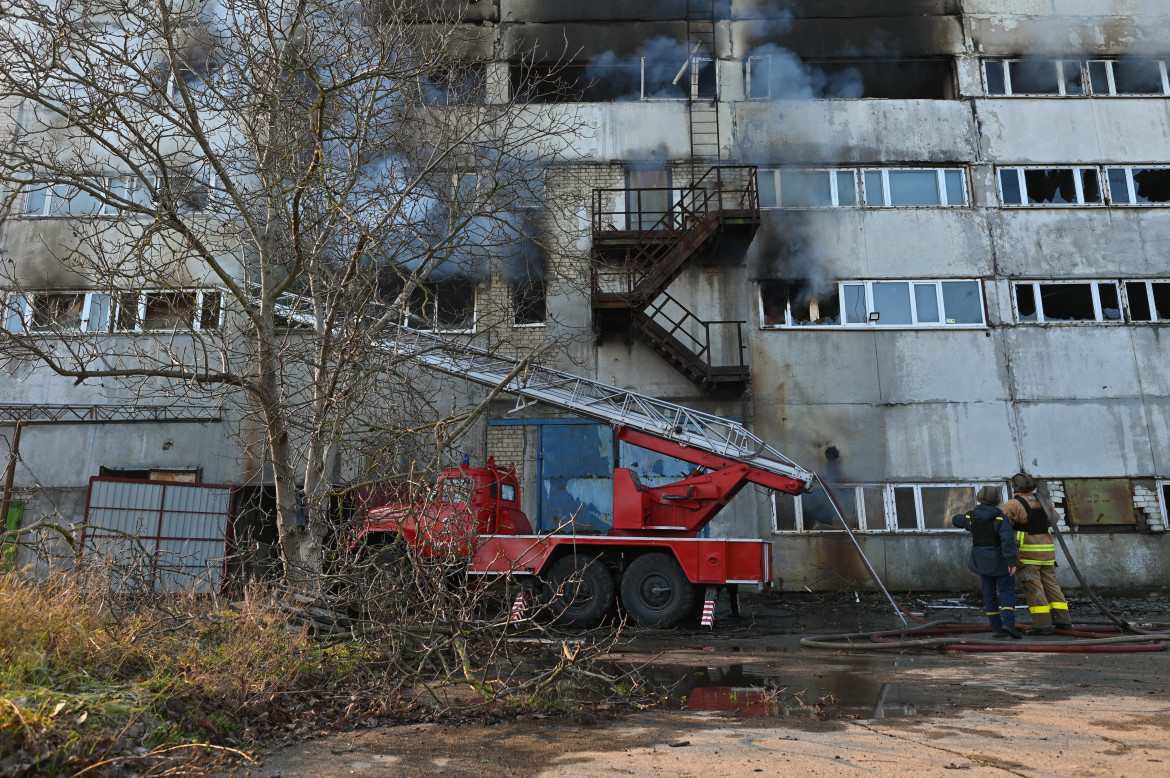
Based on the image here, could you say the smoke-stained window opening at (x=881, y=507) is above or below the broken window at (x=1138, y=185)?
below

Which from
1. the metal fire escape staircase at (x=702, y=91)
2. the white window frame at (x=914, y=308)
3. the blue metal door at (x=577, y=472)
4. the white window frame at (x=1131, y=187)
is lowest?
the blue metal door at (x=577, y=472)

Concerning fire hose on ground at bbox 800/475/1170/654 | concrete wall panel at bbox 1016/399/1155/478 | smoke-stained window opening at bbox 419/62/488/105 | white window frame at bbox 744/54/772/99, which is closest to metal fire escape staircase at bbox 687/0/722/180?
white window frame at bbox 744/54/772/99

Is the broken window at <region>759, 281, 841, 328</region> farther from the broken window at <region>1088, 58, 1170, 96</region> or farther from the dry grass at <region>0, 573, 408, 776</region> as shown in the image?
the dry grass at <region>0, 573, 408, 776</region>

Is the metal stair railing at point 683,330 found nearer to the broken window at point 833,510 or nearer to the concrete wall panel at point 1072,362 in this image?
the broken window at point 833,510

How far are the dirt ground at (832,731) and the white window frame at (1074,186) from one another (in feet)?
41.5

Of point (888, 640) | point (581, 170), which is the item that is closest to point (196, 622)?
point (888, 640)

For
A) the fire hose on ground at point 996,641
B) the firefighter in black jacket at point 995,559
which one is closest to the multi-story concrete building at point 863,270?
the fire hose on ground at point 996,641

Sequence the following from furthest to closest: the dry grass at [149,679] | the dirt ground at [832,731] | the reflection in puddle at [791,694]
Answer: the reflection in puddle at [791,694] < the dirt ground at [832,731] < the dry grass at [149,679]

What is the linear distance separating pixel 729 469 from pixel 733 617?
2.63 metres

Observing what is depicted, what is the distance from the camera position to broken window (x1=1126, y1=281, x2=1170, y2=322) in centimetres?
1731

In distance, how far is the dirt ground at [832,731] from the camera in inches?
153

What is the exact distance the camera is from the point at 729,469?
1223cm

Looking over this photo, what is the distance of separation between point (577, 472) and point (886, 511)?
626cm

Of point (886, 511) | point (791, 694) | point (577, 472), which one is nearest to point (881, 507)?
point (886, 511)
